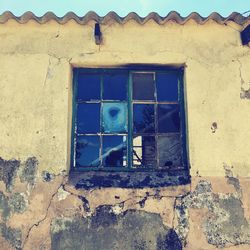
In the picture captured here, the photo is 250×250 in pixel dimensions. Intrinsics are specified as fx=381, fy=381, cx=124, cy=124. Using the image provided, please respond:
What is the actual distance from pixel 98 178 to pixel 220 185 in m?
1.40

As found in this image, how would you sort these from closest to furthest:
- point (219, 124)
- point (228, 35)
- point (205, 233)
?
point (205, 233)
point (219, 124)
point (228, 35)

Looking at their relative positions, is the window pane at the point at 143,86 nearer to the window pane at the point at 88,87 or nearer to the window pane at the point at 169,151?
the window pane at the point at 88,87

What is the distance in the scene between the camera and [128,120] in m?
4.69

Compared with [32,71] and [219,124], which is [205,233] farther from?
[32,71]

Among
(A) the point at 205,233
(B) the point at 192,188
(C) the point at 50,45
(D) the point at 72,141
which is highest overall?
(C) the point at 50,45

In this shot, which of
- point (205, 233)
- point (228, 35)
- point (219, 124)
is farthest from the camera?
point (228, 35)

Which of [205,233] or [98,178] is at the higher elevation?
[98,178]

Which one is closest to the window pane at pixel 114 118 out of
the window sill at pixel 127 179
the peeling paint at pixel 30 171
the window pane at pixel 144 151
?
the window pane at pixel 144 151

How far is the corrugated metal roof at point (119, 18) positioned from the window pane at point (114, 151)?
4.75 feet

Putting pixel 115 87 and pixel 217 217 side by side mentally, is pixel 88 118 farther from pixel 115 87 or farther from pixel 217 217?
pixel 217 217

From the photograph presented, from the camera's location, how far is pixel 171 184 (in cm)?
439

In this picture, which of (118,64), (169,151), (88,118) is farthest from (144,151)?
(118,64)

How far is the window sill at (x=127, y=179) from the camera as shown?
436cm

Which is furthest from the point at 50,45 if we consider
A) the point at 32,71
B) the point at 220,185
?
the point at 220,185
